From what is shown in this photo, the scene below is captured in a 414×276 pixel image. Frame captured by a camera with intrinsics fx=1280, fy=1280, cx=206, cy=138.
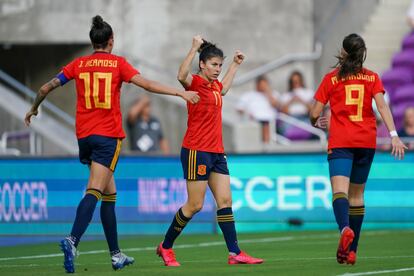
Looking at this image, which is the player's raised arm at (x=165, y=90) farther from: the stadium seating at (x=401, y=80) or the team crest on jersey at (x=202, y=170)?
the stadium seating at (x=401, y=80)

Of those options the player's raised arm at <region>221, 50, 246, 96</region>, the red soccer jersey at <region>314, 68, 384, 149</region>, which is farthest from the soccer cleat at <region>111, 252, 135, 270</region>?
the red soccer jersey at <region>314, 68, 384, 149</region>

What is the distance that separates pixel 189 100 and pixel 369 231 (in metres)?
8.03

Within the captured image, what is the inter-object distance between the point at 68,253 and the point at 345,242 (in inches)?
97.7

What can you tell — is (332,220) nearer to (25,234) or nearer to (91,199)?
(25,234)

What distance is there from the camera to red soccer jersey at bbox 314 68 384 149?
12.1m

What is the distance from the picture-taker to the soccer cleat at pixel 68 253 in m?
11.4

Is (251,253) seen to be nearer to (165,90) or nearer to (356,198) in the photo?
(356,198)

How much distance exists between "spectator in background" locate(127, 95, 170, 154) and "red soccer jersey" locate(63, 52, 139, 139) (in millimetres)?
10663

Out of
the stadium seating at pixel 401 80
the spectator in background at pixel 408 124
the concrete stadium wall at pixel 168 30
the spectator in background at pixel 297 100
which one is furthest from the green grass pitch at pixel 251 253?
the concrete stadium wall at pixel 168 30

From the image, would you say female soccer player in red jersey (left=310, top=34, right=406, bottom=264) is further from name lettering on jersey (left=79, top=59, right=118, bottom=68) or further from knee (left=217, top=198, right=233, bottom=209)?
name lettering on jersey (left=79, top=59, right=118, bottom=68)

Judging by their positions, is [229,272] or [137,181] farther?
[137,181]

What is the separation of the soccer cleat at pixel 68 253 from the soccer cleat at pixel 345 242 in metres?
2.40

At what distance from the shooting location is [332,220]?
63.2 ft

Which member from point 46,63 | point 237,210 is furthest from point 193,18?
point 237,210
